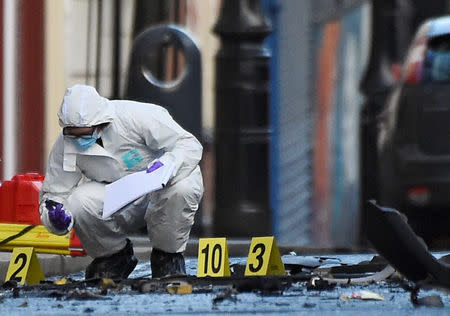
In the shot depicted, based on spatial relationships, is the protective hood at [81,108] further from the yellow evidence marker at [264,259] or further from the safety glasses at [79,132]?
the yellow evidence marker at [264,259]

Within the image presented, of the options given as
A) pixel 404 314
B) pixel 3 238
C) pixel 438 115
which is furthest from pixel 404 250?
pixel 438 115

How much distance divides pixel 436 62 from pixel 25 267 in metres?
4.89

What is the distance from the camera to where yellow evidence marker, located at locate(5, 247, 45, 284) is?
928cm

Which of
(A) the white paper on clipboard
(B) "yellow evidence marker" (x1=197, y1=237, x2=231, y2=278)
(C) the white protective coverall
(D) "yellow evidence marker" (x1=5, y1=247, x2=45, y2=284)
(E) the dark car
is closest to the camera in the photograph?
(A) the white paper on clipboard

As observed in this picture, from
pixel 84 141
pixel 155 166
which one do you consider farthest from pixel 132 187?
pixel 84 141

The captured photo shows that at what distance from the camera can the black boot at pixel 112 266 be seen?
9.32 metres

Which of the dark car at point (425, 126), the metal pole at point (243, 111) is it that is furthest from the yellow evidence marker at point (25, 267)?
the metal pole at point (243, 111)

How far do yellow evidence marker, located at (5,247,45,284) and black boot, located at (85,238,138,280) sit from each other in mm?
230

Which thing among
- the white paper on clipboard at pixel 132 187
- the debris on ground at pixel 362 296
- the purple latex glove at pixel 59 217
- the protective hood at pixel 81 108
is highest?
the protective hood at pixel 81 108

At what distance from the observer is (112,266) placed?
9.35m

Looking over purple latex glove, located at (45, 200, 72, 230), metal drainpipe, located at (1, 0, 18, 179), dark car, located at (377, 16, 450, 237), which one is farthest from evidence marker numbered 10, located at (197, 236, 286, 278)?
metal drainpipe, located at (1, 0, 18, 179)

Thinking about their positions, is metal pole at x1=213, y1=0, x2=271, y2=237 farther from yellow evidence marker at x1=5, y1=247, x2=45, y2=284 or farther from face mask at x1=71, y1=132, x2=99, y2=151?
face mask at x1=71, y1=132, x2=99, y2=151

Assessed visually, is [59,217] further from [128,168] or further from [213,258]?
[213,258]

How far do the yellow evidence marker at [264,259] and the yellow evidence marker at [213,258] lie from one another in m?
0.10
